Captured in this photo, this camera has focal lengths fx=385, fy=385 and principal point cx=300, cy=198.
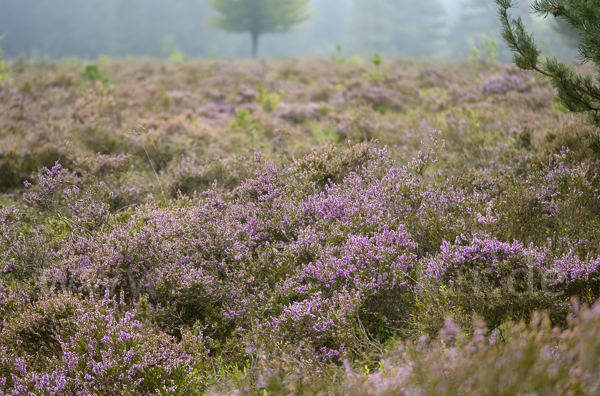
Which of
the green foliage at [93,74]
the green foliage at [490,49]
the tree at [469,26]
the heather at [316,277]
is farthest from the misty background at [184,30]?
the heather at [316,277]

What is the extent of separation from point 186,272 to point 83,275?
0.79 meters

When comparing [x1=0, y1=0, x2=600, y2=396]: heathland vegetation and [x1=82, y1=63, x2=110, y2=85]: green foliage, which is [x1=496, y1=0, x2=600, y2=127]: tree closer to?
[x1=0, y1=0, x2=600, y2=396]: heathland vegetation

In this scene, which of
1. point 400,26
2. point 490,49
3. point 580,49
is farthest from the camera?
point 400,26

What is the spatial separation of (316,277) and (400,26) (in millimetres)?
58797

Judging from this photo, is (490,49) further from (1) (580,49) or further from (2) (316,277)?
(2) (316,277)

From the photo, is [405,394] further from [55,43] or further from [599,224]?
[55,43]

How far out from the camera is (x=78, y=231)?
3.61 metres

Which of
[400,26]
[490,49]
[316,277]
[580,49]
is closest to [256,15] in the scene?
[490,49]

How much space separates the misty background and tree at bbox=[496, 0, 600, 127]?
48.9m

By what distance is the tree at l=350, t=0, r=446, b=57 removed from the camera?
53.5 metres

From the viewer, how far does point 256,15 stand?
96.3 feet

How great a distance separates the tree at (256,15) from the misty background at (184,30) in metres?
20.0

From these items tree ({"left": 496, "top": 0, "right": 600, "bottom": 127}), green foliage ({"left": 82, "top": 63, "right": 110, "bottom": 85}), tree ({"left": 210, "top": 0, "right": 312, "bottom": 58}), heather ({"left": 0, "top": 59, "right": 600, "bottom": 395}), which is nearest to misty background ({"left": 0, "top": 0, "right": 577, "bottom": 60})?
tree ({"left": 210, "top": 0, "right": 312, "bottom": 58})

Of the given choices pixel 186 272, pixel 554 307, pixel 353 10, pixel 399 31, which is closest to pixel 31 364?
pixel 186 272
